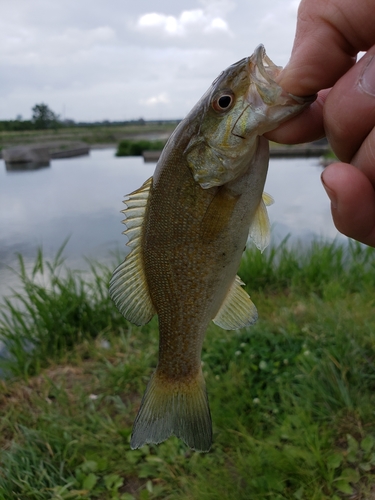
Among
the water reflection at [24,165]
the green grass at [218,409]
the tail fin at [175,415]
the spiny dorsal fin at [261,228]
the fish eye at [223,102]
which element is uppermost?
the fish eye at [223,102]

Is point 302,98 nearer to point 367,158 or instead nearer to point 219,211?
point 367,158

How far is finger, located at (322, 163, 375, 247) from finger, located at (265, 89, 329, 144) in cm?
22

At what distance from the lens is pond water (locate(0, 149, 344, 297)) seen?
283 inches

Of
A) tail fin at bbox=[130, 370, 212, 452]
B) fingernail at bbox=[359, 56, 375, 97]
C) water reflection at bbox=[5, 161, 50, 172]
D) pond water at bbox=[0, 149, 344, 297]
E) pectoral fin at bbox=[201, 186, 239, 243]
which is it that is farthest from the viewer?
water reflection at bbox=[5, 161, 50, 172]

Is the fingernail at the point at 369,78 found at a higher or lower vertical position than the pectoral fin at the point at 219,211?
higher

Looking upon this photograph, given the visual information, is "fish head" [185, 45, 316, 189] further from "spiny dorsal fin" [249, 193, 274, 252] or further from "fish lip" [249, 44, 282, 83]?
"spiny dorsal fin" [249, 193, 274, 252]

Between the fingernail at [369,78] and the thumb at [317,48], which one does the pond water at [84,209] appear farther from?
the fingernail at [369,78]

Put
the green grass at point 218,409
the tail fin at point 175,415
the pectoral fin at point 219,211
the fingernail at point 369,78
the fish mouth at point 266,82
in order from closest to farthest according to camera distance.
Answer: the fingernail at point 369,78
the fish mouth at point 266,82
the pectoral fin at point 219,211
the tail fin at point 175,415
the green grass at point 218,409

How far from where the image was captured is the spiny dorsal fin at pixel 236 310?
5.19 ft

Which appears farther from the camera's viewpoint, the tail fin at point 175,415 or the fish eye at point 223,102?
the tail fin at point 175,415

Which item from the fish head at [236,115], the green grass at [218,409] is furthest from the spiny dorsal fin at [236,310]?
the green grass at [218,409]

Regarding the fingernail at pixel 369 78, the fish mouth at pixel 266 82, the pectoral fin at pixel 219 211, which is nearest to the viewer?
the fingernail at pixel 369 78

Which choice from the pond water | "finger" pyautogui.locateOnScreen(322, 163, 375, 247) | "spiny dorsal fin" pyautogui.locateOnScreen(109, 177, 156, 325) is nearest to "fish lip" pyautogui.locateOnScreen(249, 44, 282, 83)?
"finger" pyautogui.locateOnScreen(322, 163, 375, 247)

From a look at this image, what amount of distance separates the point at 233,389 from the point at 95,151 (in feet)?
78.0
